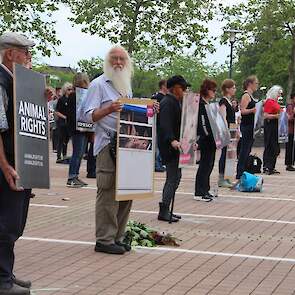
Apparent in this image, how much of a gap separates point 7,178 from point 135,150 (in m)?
2.27

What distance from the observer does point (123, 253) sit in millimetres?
6973

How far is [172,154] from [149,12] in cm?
1998

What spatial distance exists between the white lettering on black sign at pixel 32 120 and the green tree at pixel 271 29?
27.2 m

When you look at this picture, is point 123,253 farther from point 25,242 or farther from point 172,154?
point 172,154

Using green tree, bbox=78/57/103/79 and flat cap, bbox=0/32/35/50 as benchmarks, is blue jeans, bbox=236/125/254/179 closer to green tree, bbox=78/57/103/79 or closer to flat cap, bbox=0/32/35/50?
flat cap, bbox=0/32/35/50

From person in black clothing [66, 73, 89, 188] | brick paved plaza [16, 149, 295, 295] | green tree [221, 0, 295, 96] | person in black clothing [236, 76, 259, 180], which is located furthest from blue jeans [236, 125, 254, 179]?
green tree [221, 0, 295, 96]

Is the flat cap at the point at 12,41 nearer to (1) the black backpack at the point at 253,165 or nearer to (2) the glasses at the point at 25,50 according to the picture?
(2) the glasses at the point at 25,50

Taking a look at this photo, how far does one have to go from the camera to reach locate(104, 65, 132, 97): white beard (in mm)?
6832

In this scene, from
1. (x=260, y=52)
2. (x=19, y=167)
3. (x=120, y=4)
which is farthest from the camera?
(x=260, y=52)

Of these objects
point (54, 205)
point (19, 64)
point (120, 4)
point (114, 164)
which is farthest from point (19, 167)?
point (120, 4)

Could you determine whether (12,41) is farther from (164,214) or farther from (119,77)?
(164,214)

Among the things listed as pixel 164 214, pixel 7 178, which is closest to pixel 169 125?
pixel 164 214

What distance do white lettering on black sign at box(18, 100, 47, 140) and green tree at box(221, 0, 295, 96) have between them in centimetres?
2717

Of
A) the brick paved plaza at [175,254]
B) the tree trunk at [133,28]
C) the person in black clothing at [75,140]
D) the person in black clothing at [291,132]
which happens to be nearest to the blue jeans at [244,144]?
the brick paved plaza at [175,254]
